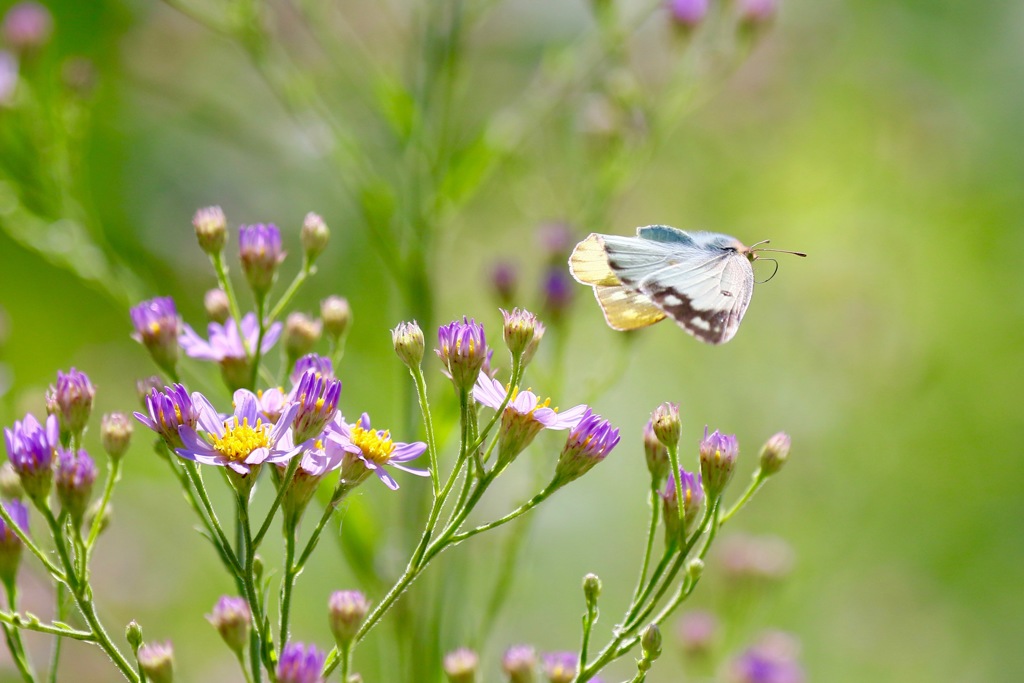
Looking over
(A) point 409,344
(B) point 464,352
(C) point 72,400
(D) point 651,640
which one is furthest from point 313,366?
(D) point 651,640

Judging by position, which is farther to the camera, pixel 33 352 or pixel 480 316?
pixel 480 316

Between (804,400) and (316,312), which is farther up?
(316,312)

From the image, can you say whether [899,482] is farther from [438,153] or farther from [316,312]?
[438,153]

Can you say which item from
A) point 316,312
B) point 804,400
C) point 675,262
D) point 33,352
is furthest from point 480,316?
point 675,262

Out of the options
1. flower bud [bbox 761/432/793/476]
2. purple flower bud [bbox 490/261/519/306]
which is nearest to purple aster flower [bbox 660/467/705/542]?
flower bud [bbox 761/432/793/476]

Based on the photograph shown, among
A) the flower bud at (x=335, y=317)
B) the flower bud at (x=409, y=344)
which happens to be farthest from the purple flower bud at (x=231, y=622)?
the flower bud at (x=335, y=317)

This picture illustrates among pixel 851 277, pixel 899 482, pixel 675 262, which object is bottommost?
pixel 675 262

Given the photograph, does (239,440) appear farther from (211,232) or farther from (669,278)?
(669,278)
